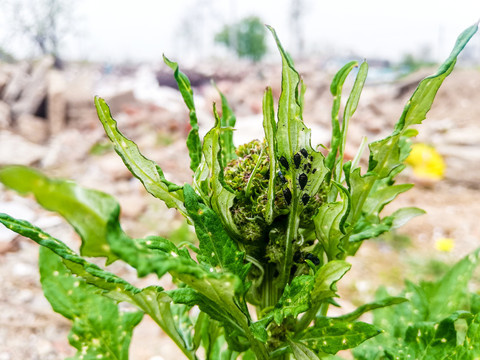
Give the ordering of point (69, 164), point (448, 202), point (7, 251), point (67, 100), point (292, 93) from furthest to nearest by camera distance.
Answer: point (67, 100), point (69, 164), point (448, 202), point (7, 251), point (292, 93)

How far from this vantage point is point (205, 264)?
1.71ft

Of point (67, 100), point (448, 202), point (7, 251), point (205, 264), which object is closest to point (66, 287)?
point (205, 264)

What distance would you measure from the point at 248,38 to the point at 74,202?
80.3ft

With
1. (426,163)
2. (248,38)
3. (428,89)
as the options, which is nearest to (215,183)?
(428,89)

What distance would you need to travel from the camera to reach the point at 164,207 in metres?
4.41

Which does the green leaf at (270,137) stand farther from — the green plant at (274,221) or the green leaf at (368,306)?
the green leaf at (368,306)

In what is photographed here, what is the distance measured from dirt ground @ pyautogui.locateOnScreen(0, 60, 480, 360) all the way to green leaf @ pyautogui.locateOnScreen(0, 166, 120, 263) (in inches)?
79.2

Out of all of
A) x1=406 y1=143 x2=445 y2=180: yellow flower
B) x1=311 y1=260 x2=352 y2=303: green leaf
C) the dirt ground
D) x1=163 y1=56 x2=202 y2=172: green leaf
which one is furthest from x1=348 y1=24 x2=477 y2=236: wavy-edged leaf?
x1=406 y1=143 x2=445 y2=180: yellow flower

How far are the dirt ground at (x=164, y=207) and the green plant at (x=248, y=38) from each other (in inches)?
574

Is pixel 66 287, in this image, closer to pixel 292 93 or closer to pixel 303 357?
pixel 303 357

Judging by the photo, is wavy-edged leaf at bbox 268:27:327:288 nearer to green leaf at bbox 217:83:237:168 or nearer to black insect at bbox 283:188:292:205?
black insect at bbox 283:188:292:205

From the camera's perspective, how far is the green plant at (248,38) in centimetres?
2308

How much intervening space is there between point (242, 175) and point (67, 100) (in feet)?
26.5

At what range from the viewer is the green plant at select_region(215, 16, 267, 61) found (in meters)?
23.1
